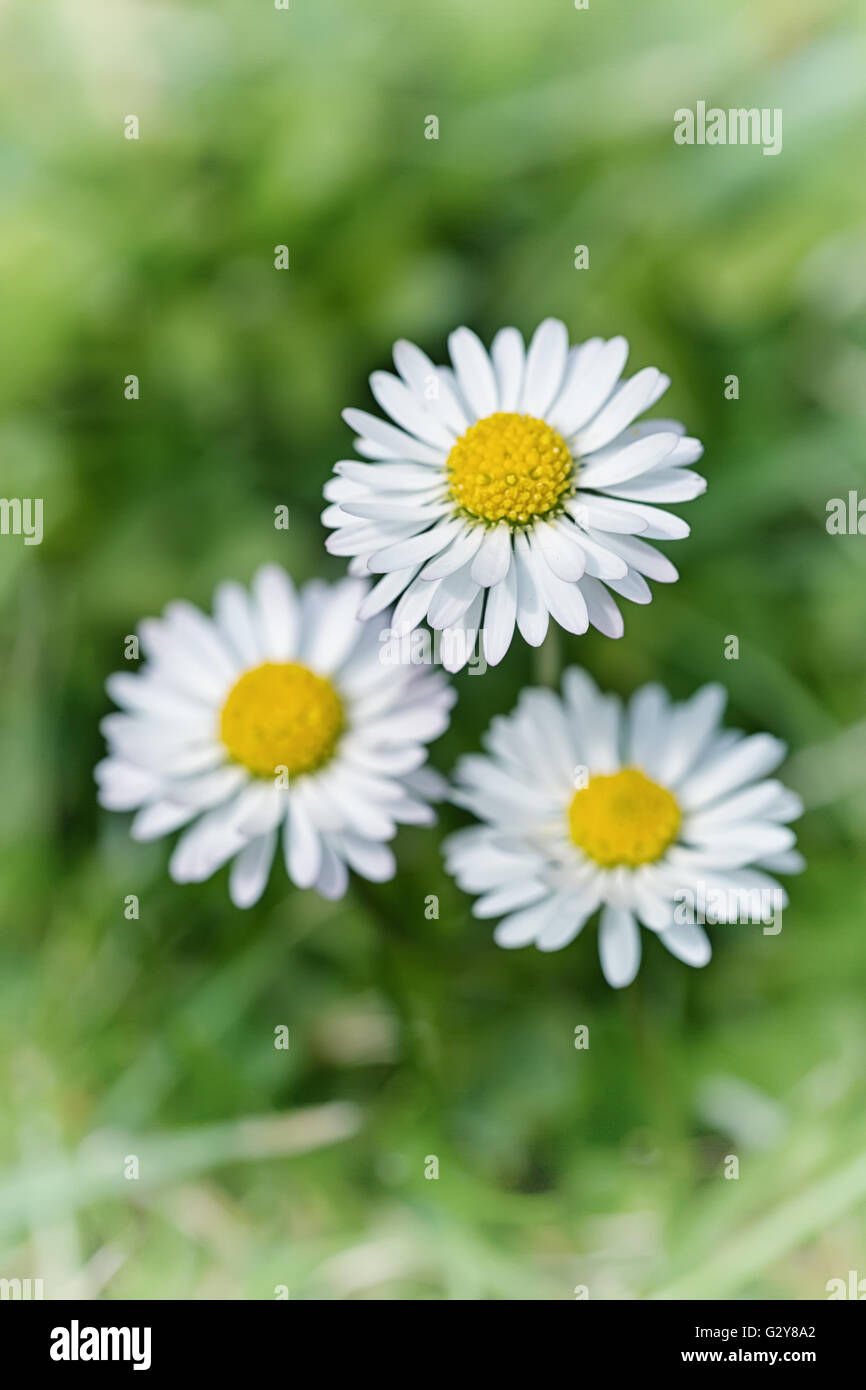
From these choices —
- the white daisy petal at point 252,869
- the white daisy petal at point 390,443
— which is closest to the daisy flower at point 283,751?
the white daisy petal at point 252,869

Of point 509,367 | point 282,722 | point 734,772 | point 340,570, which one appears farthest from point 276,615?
point 340,570

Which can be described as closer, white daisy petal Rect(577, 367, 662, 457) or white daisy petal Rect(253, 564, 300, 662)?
white daisy petal Rect(577, 367, 662, 457)

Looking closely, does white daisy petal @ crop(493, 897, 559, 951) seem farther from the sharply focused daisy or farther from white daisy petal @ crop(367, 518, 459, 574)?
white daisy petal @ crop(367, 518, 459, 574)

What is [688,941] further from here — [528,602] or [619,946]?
[528,602]

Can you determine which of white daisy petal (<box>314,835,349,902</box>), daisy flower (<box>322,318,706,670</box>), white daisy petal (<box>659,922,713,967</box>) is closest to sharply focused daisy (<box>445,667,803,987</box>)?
white daisy petal (<box>659,922,713,967</box>)

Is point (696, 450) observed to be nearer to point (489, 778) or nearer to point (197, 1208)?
point (489, 778)
